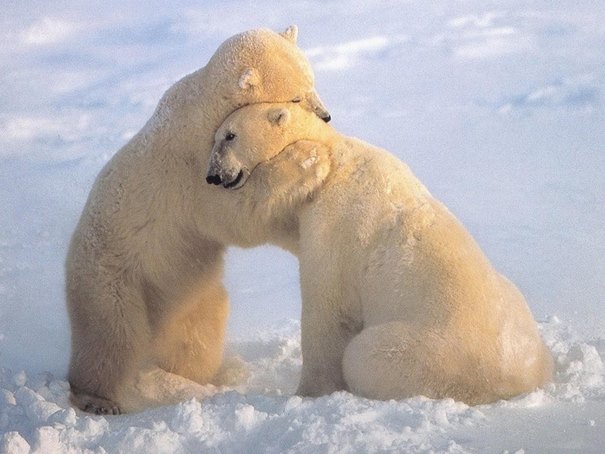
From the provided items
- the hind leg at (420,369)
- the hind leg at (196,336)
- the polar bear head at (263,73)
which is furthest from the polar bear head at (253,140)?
the hind leg at (420,369)

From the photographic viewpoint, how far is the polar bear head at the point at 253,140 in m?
5.82

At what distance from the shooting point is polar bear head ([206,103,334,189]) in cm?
582

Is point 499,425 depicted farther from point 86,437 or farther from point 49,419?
point 49,419

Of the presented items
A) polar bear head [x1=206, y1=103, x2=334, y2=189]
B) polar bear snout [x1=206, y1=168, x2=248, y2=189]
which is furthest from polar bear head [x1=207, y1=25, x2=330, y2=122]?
polar bear snout [x1=206, y1=168, x2=248, y2=189]

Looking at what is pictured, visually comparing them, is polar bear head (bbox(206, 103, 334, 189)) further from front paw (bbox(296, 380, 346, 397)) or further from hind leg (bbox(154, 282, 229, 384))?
front paw (bbox(296, 380, 346, 397))

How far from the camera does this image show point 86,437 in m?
4.53

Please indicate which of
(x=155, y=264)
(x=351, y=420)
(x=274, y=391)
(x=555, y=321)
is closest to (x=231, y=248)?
(x=155, y=264)

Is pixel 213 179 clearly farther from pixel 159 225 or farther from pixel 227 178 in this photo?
pixel 159 225

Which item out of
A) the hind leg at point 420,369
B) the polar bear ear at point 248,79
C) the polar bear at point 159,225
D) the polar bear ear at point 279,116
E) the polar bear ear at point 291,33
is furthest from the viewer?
the polar bear ear at point 291,33

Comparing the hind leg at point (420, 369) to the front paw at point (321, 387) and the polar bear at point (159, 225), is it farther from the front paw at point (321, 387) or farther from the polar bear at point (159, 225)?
the polar bear at point (159, 225)

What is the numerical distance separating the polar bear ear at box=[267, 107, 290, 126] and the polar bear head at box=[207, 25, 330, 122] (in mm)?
189

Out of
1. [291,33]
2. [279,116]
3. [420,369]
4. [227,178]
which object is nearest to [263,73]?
[279,116]

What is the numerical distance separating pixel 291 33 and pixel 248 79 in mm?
741

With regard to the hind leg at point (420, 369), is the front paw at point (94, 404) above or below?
below
